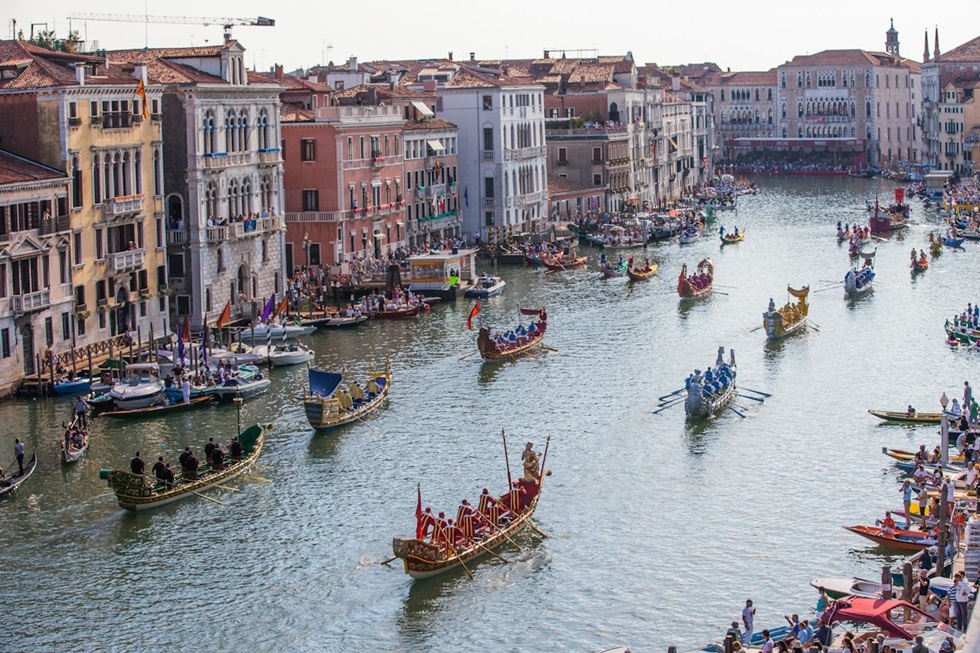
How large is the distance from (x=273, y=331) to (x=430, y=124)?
2878 centimetres

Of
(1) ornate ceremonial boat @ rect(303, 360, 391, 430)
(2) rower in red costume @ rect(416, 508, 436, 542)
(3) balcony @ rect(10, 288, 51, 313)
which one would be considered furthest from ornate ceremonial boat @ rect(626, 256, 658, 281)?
(2) rower in red costume @ rect(416, 508, 436, 542)

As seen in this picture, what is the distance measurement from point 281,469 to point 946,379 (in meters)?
21.4

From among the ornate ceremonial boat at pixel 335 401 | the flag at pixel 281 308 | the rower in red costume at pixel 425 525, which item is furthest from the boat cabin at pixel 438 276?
the rower in red costume at pixel 425 525

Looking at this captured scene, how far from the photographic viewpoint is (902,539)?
34.6 meters

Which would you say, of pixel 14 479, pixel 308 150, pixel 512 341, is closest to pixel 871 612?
pixel 14 479

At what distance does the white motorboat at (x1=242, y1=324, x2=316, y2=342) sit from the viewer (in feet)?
193

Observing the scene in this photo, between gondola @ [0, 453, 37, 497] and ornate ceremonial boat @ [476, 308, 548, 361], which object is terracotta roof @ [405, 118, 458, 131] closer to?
ornate ceremonial boat @ [476, 308, 548, 361]

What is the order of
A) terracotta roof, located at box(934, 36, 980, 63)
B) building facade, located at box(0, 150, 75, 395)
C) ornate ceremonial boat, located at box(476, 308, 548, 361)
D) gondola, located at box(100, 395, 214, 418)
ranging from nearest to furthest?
1. gondola, located at box(100, 395, 214, 418)
2. building facade, located at box(0, 150, 75, 395)
3. ornate ceremonial boat, located at box(476, 308, 548, 361)
4. terracotta roof, located at box(934, 36, 980, 63)

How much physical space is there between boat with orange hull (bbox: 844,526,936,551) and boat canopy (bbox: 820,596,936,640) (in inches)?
208

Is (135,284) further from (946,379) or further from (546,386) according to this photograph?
(946,379)

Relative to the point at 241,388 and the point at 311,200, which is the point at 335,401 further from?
the point at 311,200

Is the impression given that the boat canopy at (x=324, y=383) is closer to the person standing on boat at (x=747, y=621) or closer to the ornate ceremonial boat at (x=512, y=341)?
the ornate ceremonial boat at (x=512, y=341)

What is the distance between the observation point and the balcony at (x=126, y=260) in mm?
54688

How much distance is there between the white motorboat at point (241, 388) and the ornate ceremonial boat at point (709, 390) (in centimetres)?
1222
